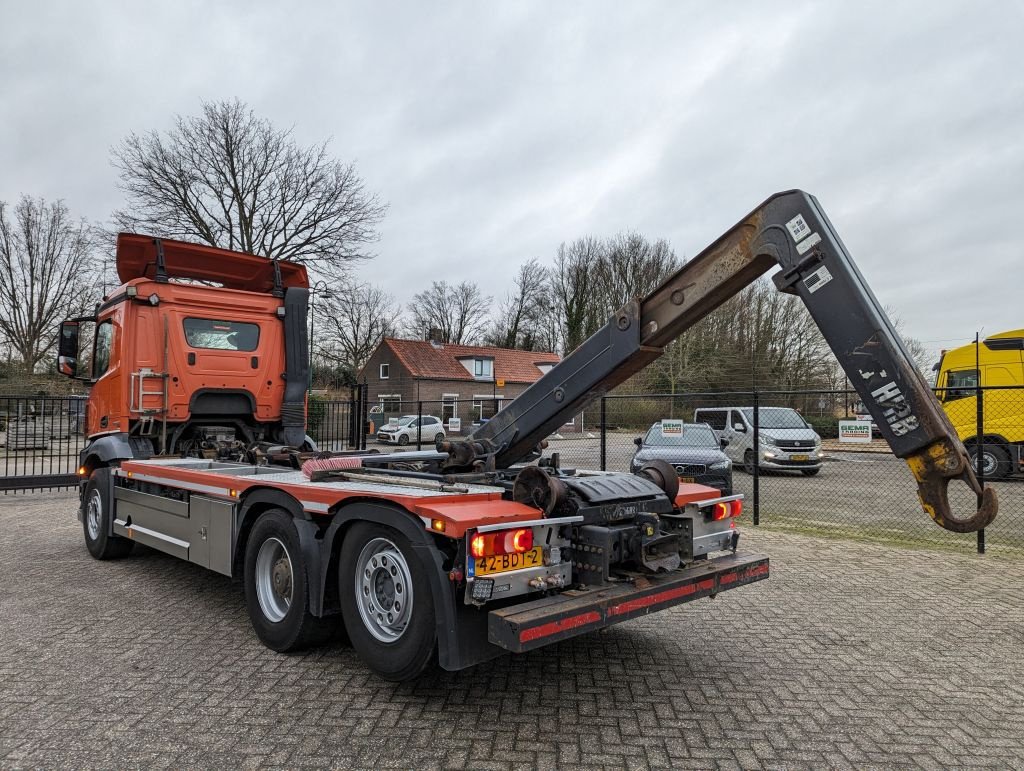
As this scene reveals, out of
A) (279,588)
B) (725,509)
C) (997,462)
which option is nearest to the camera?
(279,588)

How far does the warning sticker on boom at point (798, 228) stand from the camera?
11.7ft

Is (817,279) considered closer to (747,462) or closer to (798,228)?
(798,228)

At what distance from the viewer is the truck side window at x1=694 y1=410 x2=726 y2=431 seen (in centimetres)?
1779

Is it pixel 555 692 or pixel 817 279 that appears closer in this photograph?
pixel 817 279

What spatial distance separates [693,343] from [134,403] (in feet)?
88.2

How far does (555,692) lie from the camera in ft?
12.2

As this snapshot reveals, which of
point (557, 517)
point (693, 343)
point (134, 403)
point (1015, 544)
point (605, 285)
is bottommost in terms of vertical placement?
point (1015, 544)

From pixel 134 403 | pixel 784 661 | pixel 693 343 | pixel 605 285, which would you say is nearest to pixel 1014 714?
pixel 784 661

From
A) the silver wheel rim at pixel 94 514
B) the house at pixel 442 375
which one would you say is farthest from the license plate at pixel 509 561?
the house at pixel 442 375

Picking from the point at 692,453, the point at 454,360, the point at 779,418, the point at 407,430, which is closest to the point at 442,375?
the point at 454,360

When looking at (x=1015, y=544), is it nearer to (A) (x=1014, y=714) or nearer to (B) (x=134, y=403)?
(A) (x=1014, y=714)

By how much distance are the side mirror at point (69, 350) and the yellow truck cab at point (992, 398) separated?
15.2 meters

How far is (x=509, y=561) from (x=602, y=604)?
0.52 metres

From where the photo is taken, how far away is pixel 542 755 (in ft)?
9.91
